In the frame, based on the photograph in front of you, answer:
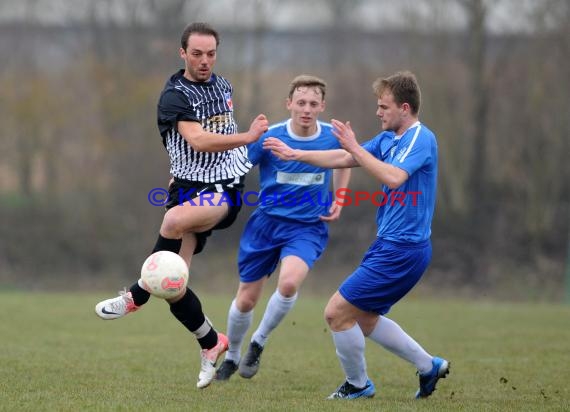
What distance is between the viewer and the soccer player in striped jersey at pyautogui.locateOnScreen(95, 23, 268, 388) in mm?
5766

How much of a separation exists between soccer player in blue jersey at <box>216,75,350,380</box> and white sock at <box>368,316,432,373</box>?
1048mm

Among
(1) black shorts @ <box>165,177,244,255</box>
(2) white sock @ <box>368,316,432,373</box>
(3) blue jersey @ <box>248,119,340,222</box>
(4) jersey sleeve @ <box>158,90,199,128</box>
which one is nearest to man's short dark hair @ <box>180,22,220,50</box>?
(4) jersey sleeve @ <box>158,90,199,128</box>

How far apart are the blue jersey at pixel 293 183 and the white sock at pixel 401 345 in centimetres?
135

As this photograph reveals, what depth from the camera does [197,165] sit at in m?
5.98

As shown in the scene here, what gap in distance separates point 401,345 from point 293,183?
5.61ft

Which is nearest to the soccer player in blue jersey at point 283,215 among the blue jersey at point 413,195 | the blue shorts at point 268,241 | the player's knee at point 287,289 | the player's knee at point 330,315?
the blue shorts at point 268,241

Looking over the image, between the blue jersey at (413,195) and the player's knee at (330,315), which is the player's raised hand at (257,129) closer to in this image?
the blue jersey at (413,195)

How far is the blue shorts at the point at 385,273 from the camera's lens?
18.6 feet

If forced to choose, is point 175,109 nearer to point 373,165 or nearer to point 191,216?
point 191,216

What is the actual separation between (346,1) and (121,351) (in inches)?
768

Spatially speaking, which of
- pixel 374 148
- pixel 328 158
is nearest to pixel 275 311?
pixel 328 158

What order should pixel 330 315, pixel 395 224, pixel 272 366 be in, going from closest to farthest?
pixel 395 224, pixel 330 315, pixel 272 366

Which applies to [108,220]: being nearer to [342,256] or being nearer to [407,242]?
[342,256]

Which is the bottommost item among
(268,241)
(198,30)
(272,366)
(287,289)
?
(272,366)
